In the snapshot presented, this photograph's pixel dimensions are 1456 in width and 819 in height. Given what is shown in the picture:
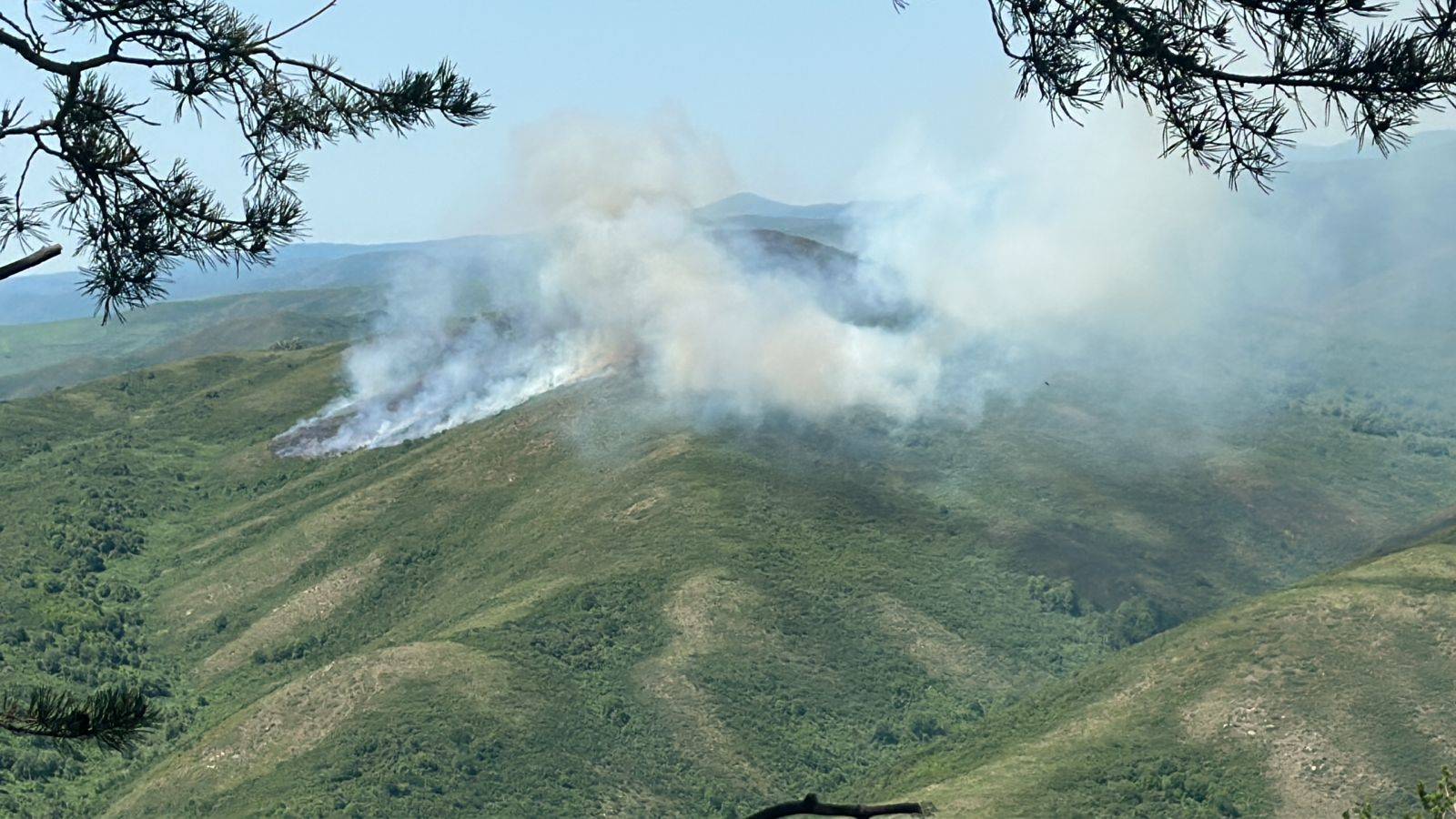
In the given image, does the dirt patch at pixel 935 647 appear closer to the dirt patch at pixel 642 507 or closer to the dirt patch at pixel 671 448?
the dirt patch at pixel 642 507

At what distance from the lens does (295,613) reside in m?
128

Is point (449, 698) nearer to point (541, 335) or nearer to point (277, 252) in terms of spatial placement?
point (277, 252)

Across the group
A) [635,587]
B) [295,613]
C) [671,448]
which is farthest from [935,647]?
[295,613]

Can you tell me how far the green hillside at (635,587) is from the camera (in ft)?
297

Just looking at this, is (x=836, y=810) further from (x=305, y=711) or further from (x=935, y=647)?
(x=935, y=647)

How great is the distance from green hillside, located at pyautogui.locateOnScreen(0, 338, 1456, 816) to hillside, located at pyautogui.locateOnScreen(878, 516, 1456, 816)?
0.89m

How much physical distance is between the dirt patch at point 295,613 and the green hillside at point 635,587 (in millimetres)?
352

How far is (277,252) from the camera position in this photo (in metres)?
15.9

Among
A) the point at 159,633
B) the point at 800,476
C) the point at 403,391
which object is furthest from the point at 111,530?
the point at 800,476

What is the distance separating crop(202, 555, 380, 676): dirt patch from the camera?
401 feet

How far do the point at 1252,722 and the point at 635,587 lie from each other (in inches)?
1997

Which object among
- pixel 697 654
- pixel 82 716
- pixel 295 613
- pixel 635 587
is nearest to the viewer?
pixel 82 716

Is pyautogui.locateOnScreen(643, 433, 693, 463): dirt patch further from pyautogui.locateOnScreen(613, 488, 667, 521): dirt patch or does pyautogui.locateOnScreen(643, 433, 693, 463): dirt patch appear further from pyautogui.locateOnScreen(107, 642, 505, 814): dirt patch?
pyautogui.locateOnScreen(107, 642, 505, 814): dirt patch

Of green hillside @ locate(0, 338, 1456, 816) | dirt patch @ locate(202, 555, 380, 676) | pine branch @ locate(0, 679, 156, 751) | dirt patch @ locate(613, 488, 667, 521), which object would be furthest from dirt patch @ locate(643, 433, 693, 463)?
pine branch @ locate(0, 679, 156, 751)
